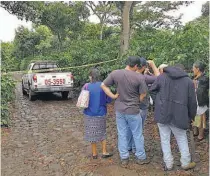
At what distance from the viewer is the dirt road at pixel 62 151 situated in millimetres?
5484

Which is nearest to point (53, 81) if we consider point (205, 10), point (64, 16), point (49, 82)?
point (49, 82)

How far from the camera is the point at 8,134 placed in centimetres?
791

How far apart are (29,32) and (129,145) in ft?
107

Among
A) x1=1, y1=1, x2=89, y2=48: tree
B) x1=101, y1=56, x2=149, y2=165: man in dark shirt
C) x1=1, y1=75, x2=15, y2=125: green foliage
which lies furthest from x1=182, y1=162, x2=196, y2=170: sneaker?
x1=1, y1=1, x2=89, y2=48: tree

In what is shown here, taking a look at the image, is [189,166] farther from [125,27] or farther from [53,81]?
[125,27]

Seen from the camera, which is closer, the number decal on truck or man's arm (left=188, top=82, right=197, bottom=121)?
man's arm (left=188, top=82, right=197, bottom=121)

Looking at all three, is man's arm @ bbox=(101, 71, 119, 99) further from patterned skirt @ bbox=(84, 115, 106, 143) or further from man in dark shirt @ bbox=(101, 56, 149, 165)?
patterned skirt @ bbox=(84, 115, 106, 143)

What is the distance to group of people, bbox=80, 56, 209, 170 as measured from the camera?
5051 mm

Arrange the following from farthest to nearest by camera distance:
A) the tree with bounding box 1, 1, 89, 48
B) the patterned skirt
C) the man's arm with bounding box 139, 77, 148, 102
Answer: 1. the tree with bounding box 1, 1, 89, 48
2. the patterned skirt
3. the man's arm with bounding box 139, 77, 148, 102

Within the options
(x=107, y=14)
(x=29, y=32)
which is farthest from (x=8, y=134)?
(x=29, y=32)

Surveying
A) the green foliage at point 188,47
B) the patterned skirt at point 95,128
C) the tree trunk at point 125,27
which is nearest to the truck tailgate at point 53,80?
the tree trunk at point 125,27

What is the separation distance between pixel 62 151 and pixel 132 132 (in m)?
1.64

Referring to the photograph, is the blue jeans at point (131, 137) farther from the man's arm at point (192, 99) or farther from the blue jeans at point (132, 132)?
the man's arm at point (192, 99)

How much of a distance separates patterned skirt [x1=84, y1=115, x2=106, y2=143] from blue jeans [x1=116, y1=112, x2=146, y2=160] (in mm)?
400
